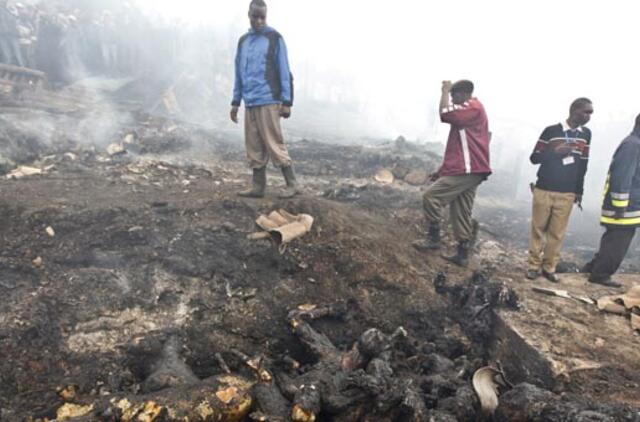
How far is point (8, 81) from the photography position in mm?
10711

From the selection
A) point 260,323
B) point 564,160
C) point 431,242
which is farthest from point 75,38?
point 564,160

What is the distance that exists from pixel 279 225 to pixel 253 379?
6.07 feet

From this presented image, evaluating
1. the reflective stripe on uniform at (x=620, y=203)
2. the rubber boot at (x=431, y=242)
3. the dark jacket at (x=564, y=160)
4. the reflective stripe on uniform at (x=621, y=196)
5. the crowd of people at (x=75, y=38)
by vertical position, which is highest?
the crowd of people at (x=75, y=38)

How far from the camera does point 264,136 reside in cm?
450

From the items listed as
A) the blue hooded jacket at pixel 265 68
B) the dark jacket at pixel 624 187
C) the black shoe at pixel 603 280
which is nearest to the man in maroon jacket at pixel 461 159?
the dark jacket at pixel 624 187

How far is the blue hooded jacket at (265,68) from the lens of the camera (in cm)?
432

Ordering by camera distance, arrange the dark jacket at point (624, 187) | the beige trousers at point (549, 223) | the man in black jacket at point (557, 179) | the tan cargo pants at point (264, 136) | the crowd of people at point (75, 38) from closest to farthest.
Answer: the dark jacket at point (624, 187)
the man in black jacket at point (557, 179)
the beige trousers at point (549, 223)
the tan cargo pants at point (264, 136)
the crowd of people at point (75, 38)

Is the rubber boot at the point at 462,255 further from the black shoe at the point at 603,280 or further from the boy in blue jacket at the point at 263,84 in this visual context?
the boy in blue jacket at the point at 263,84

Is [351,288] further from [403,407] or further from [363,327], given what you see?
[403,407]

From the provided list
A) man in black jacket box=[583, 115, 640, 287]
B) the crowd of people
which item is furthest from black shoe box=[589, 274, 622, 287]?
the crowd of people

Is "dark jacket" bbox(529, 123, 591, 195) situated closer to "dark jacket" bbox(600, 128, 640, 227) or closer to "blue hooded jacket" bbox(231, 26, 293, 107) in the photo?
"dark jacket" bbox(600, 128, 640, 227)

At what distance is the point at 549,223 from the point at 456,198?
0.94 metres

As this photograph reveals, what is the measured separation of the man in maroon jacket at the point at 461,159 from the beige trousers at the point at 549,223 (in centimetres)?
64

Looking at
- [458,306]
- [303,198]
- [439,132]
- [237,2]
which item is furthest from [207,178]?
[237,2]
